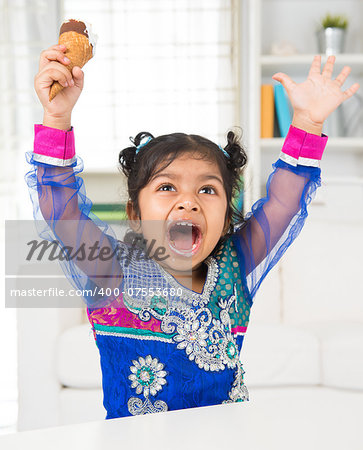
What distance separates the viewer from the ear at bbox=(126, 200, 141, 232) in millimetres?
1033

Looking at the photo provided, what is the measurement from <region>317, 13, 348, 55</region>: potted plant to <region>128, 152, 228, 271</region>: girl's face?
238cm

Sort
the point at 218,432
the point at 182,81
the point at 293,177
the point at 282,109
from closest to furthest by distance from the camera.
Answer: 1. the point at 218,432
2. the point at 293,177
3. the point at 282,109
4. the point at 182,81

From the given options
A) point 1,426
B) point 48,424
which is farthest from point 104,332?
point 1,426

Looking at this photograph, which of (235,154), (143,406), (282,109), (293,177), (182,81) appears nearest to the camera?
(143,406)

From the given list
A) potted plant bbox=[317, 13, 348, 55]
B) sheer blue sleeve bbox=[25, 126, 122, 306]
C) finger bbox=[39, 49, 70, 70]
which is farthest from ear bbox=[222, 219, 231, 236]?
potted plant bbox=[317, 13, 348, 55]

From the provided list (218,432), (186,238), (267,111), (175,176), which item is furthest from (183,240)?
(267,111)

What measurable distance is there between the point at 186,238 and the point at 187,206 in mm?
62

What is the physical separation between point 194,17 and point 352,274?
1.99 metres

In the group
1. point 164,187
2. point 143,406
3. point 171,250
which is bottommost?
point 143,406

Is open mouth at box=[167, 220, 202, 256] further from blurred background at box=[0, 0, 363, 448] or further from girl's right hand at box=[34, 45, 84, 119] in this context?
blurred background at box=[0, 0, 363, 448]

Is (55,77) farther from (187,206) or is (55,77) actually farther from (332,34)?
(332,34)

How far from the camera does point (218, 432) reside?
1.76 ft

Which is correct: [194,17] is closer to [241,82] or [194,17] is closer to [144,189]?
[241,82]

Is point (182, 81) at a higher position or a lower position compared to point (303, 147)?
higher
